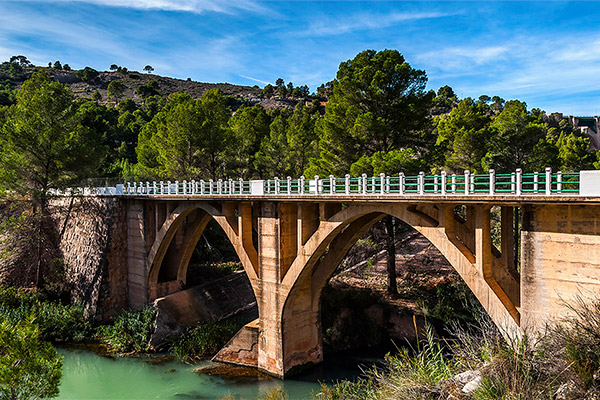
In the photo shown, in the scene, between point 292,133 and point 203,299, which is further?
point 292,133

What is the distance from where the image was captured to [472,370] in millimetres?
9125

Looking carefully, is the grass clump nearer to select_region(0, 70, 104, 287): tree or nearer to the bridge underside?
the bridge underside

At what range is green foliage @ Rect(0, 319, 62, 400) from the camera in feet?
34.1

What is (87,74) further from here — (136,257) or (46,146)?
(136,257)

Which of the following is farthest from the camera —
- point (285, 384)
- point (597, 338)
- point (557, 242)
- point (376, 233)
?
point (376, 233)

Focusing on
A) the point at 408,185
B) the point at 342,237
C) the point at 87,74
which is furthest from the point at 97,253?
the point at 87,74

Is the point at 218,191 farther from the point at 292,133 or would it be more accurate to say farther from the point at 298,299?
the point at 292,133

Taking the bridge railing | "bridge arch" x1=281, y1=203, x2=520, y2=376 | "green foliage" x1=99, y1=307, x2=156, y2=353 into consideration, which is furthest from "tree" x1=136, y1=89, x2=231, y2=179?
"bridge arch" x1=281, y1=203, x2=520, y2=376

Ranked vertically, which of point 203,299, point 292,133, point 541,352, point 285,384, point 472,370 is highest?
point 292,133

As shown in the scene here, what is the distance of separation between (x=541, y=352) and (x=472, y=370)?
4.69 feet

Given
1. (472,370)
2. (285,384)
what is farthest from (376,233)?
(472,370)

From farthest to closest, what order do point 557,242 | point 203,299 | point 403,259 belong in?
point 403,259, point 203,299, point 557,242

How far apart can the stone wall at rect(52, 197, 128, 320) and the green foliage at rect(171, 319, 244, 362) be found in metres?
6.51

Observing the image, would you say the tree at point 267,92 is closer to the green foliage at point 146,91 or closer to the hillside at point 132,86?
the hillside at point 132,86
